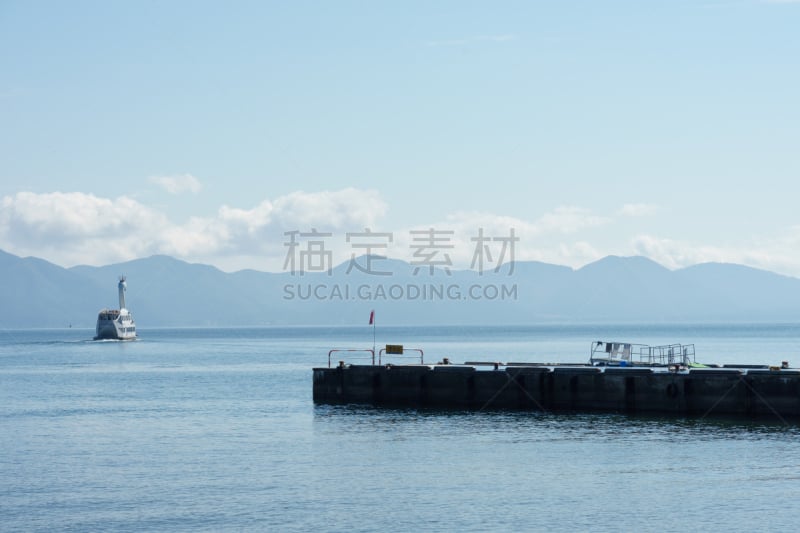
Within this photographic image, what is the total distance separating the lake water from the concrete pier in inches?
57.5

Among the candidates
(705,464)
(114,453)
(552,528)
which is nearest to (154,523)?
(552,528)

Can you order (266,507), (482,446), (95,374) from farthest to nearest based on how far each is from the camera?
(95,374) < (482,446) < (266,507)

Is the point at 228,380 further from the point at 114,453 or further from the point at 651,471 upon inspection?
the point at 651,471

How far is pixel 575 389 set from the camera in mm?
58969

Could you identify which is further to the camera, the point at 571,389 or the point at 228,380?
the point at 228,380

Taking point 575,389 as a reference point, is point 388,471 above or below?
below

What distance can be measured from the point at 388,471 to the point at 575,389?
20818 mm

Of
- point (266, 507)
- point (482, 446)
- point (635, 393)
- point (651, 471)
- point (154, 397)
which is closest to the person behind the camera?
point (266, 507)

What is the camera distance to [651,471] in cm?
4019

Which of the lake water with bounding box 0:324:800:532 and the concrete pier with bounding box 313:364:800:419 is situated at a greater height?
the concrete pier with bounding box 313:364:800:419

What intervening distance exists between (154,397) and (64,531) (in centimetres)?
4885

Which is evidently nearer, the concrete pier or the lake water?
the lake water

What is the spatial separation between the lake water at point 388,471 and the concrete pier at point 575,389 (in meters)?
1.46

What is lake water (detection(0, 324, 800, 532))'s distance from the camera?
32.9 metres
